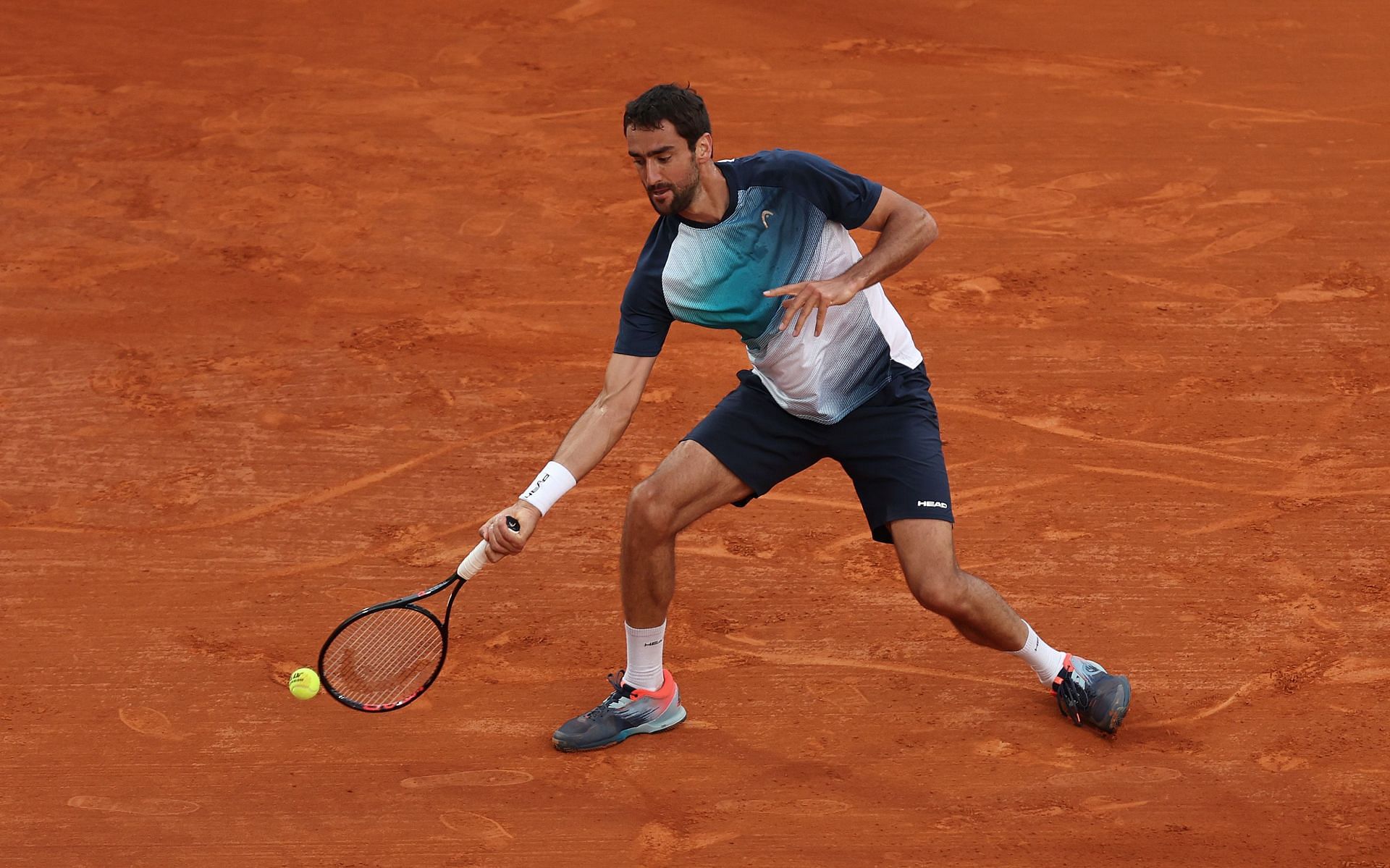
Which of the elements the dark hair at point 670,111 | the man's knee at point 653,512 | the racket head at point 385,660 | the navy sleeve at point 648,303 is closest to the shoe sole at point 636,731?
the racket head at point 385,660

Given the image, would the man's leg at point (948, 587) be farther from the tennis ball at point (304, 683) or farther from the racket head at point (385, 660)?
the tennis ball at point (304, 683)

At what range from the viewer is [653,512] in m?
4.43

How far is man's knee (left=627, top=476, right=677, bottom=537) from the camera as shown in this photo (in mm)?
4434

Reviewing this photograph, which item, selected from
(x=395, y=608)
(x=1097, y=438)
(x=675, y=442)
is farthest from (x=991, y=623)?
(x=675, y=442)

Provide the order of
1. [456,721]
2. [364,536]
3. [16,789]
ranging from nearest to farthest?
[16,789], [456,721], [364,536]

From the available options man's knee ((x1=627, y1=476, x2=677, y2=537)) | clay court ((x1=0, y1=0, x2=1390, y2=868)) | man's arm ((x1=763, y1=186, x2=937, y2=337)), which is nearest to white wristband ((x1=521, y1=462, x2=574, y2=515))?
man's knee ((x1=627, y1=476, x2=677, y2=537))

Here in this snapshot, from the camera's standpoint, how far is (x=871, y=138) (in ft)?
29.9

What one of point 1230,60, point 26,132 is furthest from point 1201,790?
point 26,132

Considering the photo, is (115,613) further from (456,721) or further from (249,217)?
(249,217)

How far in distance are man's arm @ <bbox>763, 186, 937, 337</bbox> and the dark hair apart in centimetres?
52

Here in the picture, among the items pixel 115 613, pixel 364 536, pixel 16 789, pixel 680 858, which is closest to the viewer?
pixel 680 858

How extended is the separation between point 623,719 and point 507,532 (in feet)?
3.19

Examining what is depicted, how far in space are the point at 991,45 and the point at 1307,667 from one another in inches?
265

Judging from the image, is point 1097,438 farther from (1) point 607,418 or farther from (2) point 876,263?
(1) point 607,418
